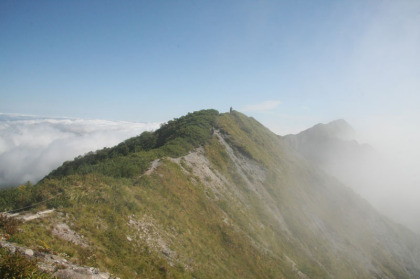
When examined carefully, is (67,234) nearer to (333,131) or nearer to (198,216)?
(198,216)

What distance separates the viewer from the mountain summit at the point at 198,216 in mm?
10945

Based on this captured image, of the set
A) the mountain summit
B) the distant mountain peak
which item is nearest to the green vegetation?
the mountain summit

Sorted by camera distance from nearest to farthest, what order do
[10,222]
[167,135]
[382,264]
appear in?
[10,222] < [167,135] < [382,264]

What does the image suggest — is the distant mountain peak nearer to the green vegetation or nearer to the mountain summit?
the mountain summit

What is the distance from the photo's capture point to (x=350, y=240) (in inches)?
1754

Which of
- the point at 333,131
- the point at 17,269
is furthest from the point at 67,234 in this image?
the point at 333,131

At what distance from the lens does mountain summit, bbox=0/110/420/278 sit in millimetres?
10945

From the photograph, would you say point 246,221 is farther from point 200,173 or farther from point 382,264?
point 382,264

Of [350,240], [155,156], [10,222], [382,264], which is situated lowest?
[382,264]

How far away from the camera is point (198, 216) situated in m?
19.8

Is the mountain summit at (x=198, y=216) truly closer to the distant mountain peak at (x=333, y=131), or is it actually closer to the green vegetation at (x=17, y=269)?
the green vegetation at (x=17, y=269)

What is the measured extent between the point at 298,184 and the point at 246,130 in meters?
18.1

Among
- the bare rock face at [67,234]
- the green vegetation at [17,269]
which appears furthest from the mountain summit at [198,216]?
the green vegetation at [17,269]

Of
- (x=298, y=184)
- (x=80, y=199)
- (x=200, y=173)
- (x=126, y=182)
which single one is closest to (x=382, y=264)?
(x=298, y=184)
